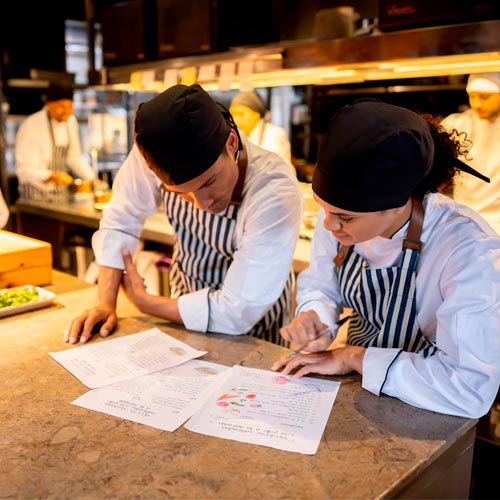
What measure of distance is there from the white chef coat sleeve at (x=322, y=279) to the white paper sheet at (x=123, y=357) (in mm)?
310

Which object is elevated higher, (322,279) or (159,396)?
(322,279)

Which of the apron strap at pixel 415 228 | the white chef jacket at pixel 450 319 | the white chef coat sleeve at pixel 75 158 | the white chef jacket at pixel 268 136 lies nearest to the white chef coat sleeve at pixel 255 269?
the white chef jacket at pixel 450 319

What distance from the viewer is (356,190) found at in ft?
3.68

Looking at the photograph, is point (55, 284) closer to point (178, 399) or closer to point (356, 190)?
point (178, 399)

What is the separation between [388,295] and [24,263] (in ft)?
4.11

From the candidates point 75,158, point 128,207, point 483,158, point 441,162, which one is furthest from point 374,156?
point 75,158

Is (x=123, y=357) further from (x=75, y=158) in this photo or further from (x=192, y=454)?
(x=75, y=158)

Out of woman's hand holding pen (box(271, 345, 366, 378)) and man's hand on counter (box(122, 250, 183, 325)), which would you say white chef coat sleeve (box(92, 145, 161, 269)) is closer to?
man's hand on counter (box(122, 250, 183, 325))

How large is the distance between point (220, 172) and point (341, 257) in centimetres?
38

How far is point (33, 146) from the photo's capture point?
516 cm

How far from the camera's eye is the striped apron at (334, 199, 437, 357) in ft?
4.20

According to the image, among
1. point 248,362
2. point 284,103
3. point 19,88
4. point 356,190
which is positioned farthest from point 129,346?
point 19,88

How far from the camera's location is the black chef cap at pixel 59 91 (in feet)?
17.0

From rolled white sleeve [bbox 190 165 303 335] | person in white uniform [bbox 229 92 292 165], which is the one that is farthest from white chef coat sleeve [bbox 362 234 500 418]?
person in white uniform [bbox 229 92 292 165]
